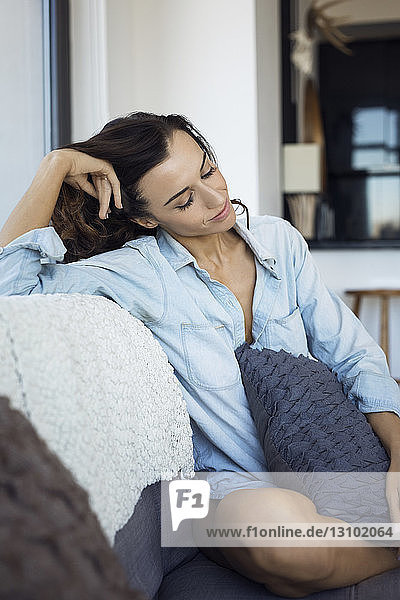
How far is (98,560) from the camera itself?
563mm

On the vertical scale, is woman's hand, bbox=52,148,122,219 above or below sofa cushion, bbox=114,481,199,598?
above

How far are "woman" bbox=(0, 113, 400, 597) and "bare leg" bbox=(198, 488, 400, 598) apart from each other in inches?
1.1

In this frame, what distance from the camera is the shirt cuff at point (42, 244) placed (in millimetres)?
1365

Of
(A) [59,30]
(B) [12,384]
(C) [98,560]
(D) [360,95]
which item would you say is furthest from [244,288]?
(D) [360,95]

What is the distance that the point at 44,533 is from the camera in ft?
1.75

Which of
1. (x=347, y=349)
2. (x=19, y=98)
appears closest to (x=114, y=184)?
(x=347, y=349)

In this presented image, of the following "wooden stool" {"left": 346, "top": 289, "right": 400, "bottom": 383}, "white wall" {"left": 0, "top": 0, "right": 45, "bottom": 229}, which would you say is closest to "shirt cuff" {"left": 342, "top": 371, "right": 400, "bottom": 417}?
"white wall" {"left": 0, "top": 0, "right": 45, "bottom": 229}

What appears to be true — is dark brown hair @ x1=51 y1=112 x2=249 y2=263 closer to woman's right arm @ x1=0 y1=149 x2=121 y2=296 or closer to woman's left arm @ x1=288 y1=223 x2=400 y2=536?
woman's right arm @ x1=0 y1=149 x2=121 y2=296

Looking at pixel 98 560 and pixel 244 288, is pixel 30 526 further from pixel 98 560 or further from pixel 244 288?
pixel 244 288

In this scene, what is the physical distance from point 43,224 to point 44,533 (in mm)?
1052

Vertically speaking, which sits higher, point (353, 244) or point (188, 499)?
point (353, 244)

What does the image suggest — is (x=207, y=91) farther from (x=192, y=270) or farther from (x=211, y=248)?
(x=192, y=270)

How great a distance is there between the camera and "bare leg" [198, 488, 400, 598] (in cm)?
107

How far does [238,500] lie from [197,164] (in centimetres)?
68
